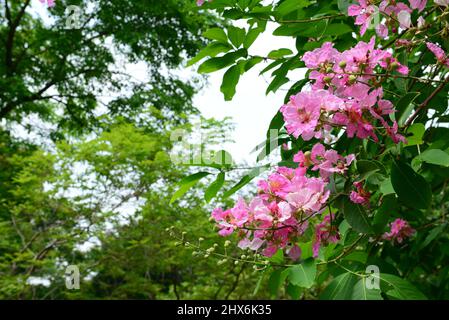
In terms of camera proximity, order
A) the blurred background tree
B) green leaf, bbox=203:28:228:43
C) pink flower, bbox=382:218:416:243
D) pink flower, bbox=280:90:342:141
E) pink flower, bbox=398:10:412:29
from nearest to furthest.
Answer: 1. pink flower, bbox=280:90:342:141
2. pink flower, bbox=398:10:412:29
3. green leaf, bbox=203:28:228:43
4. pink flower, bbox=382:218:416:243
5. the blurred background tree

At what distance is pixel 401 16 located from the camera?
768 millimetres

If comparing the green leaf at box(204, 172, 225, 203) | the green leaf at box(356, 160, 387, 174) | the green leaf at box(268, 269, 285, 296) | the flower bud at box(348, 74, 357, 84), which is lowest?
the green leaf at box(268, 269, 285, 296)

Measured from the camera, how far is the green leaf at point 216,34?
2.90 ft

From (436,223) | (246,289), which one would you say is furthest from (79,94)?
(436,223)

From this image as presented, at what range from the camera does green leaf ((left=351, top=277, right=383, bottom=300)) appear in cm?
77

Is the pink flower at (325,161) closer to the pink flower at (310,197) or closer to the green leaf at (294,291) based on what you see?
the pink flower at (310,197)

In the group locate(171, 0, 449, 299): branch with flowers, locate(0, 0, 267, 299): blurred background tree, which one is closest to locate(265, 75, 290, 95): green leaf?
locate(171, 0, 449, 299): branch with flowers

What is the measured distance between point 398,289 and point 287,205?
296 mm

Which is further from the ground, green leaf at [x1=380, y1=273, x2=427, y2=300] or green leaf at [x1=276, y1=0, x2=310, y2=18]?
green leaf at [x1=276, y1=0, x2=310, y2=18]

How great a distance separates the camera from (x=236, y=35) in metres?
0.91

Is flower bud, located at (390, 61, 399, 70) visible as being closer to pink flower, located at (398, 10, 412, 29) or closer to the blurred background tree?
pink flower, located at (398, 10, 412, 29)

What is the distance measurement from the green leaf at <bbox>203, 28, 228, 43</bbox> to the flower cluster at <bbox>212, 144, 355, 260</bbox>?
310 mm

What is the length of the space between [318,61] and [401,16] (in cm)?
17
